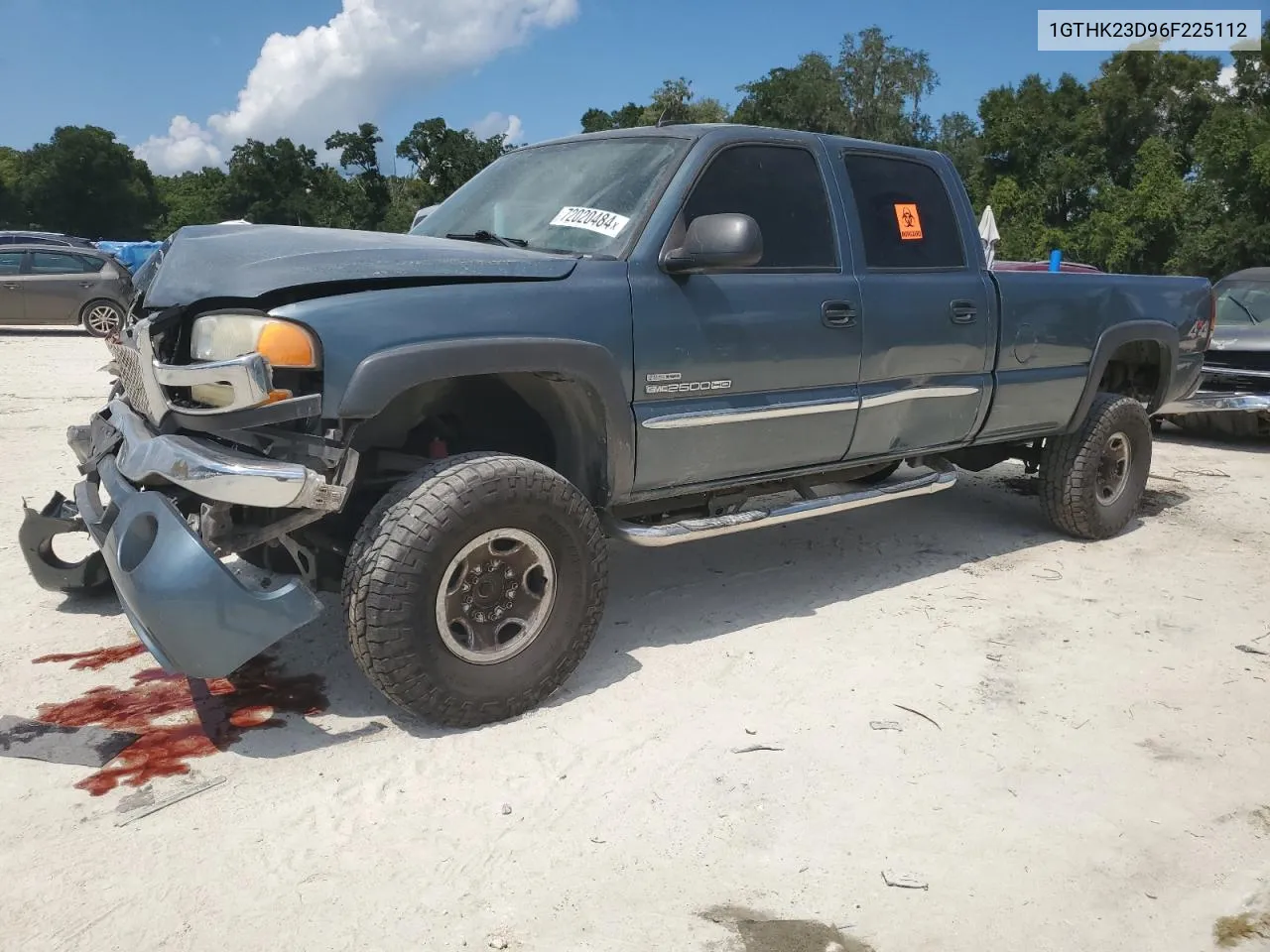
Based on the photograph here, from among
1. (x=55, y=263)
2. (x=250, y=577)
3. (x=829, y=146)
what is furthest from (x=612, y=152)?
(x=55, y=263)

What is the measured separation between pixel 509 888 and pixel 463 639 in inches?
36.8

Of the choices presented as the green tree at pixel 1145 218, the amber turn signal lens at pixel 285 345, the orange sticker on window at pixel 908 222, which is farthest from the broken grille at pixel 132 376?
the green tree at pixel 1145 218

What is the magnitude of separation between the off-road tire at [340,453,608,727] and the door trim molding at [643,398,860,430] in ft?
1.48

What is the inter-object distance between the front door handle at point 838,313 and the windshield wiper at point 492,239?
4.00 feet

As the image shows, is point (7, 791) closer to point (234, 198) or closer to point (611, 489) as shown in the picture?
point (611, 489)

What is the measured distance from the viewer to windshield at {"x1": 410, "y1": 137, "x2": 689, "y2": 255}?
3.68m

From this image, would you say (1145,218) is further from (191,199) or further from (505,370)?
(191,199)

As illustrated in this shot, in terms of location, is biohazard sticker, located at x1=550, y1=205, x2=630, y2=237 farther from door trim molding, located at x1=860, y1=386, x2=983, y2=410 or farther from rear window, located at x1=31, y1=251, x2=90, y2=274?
rear window, located at x1=31, y1=251, x2=90, y2=274

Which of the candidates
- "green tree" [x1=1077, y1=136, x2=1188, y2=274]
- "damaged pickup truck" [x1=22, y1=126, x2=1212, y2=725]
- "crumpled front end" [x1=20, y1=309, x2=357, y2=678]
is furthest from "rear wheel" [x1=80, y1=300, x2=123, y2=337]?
"green tree" [x1=1077, y1=136, x2=1188, y2=274]

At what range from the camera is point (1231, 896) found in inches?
99.3

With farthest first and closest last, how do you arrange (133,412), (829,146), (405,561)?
1. (829,146)
2. (133,412)
3. (405,561)

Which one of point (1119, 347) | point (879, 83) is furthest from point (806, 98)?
point (1119, 347)

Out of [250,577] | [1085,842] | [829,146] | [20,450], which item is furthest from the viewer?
[20,450]

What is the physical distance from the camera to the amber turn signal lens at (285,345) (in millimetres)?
2846
